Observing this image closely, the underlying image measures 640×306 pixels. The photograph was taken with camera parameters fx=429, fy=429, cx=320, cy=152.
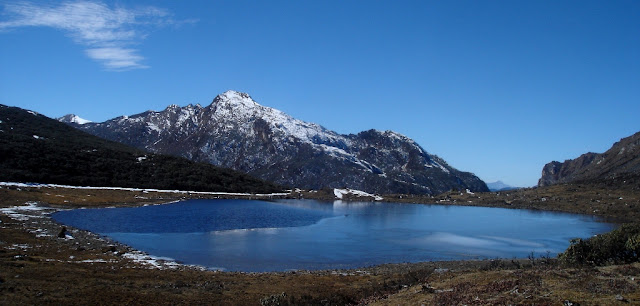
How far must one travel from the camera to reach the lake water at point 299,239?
209 ft

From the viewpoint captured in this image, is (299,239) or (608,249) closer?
(608,249)

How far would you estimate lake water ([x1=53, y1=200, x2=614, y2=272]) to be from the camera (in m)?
63.7

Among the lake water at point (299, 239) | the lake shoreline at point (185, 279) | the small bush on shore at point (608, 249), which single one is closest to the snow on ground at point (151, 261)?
the lake shoreline at point (185, 279)

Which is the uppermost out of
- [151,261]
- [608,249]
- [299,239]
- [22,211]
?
[608,249]

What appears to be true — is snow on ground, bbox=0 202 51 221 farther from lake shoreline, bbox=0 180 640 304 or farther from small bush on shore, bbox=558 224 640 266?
small bush on shore, bbox=558 224 640 266

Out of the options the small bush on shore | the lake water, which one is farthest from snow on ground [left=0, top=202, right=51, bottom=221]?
the small bush on shore

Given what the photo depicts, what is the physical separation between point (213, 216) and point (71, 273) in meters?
88.5

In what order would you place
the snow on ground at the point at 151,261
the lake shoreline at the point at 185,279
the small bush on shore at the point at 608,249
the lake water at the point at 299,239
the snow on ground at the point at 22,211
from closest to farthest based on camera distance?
the lake shoreline at the point at 185,279
the small bush on shore at the point at 608,249
the snow on ground at the point at 151,261
the lake water at the point at 299,239
the snow on ground at the point at 22,211

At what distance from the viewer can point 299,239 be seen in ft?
280

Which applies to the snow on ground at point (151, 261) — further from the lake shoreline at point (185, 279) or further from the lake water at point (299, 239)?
the lake water at point (299, 239)

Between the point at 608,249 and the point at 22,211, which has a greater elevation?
the point at 608,249

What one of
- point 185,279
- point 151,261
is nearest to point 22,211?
point 151,261

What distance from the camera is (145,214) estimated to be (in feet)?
373

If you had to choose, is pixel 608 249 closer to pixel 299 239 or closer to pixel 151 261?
pixel 151 261
